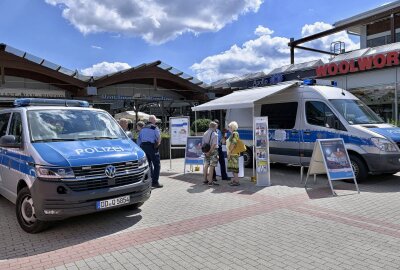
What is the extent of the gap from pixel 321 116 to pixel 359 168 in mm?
1800

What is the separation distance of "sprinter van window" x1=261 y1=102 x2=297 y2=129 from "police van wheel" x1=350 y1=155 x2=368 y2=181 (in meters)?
2.15

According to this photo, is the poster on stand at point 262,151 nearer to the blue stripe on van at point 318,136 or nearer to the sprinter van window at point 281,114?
the blue stripe on van at point 318,136

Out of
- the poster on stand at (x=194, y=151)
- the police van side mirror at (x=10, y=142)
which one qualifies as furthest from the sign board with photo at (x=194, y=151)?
the police van side mirror at (x=10, y=142)

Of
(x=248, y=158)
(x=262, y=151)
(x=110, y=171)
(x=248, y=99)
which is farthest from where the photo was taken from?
(x=248, y=158)

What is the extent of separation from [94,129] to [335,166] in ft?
18.2

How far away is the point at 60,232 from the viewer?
5648 millimetres

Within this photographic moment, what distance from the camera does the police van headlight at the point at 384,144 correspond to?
342 inches

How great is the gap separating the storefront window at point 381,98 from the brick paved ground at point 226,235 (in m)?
10.4

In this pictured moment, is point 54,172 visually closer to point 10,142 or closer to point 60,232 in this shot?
point 60,232

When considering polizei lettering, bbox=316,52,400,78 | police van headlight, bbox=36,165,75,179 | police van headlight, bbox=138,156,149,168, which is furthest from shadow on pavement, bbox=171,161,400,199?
polizei lettering, bbox=316,52,400,78

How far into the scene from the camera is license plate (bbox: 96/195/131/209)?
5.49m

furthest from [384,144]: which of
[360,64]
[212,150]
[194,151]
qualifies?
[360,64]

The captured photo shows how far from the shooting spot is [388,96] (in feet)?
56.9

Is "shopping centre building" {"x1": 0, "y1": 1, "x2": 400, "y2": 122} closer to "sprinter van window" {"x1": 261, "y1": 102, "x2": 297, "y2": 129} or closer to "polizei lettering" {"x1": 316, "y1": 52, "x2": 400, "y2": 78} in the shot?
"polizei lettering" {"x1": 316, "y1": 52, "x2": 400, "y2": 78}
